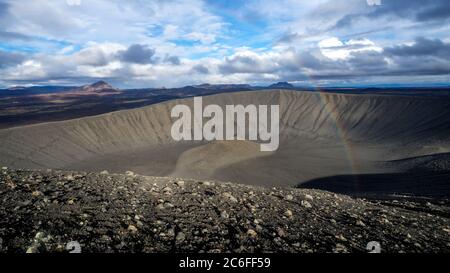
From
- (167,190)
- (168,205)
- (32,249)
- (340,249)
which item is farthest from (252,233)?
(32,249)

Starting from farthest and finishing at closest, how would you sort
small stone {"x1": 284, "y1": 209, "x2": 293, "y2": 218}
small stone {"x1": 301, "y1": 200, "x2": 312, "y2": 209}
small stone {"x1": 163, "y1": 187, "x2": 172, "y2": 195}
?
small stone {"x1": 301, "y1": 200, "x2": 312, "y2": 209}
small stone {"x1": 163, "y1": 187, "x2": 172, "y2": 195}
small stone {"x1": 284, "y1": 209, "x2": 293, "y2": 218}

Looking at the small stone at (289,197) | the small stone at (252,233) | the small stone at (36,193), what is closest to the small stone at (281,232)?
the small stone at (252,233)

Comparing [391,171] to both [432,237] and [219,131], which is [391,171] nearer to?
[432,237]

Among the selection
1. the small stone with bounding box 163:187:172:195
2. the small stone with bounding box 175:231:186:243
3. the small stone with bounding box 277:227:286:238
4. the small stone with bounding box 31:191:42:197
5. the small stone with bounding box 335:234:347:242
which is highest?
the small stone with bounding box 31:191:42:197

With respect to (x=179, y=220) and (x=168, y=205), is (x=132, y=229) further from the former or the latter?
(x=168, y=205)

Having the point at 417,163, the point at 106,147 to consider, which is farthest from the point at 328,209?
the point at 106,147

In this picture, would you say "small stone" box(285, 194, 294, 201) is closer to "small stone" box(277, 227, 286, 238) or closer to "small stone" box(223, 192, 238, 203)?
"small stone" box(223, 192, 238, 203)

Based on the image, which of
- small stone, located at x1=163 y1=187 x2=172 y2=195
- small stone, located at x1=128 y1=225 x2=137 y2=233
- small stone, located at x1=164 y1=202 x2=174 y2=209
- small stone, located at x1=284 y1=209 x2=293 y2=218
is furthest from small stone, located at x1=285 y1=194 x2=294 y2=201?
small stone, located at x1=128 y1=225 x2=137 y2=233
